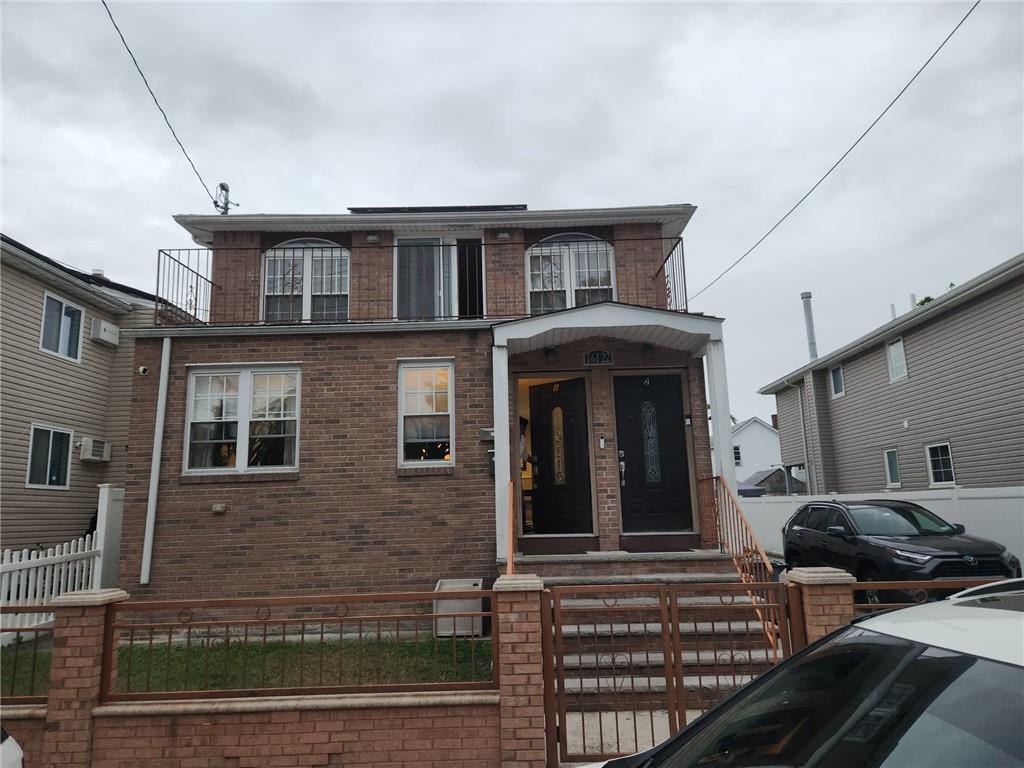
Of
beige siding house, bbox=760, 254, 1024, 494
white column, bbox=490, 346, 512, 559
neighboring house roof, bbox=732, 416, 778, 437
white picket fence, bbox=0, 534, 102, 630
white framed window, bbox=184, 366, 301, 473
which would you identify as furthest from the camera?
neighboring house roof, bbox=732, 416, 778, 437

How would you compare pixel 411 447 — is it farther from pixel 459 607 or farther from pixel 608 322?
pixel 608 322

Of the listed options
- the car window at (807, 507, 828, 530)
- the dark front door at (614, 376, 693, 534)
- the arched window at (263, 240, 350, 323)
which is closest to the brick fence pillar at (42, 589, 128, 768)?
the dark front door at (614, 376, 693, 534)

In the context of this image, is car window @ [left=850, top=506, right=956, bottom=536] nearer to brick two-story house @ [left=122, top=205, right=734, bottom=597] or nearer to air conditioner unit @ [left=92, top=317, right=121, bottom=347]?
brick two-story house @ [left=122, top=205, right=734, bottom=597]

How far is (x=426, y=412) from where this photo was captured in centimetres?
885

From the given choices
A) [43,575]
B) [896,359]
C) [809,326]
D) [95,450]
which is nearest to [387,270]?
[43,575]

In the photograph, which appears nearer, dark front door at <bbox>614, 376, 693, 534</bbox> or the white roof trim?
the white roof trim

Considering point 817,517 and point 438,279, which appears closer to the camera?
point 817,517

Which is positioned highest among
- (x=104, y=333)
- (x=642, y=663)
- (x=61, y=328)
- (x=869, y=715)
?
(x=104, y=333)

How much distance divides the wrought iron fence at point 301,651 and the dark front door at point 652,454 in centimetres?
279

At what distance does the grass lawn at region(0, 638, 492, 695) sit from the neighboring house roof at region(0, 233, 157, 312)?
7609mm

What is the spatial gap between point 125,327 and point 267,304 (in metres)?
6.17

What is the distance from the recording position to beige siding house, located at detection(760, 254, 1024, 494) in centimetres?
1241

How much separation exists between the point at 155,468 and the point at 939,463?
16.3 metres

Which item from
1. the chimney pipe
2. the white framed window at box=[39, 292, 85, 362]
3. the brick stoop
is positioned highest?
the chimney pipe
